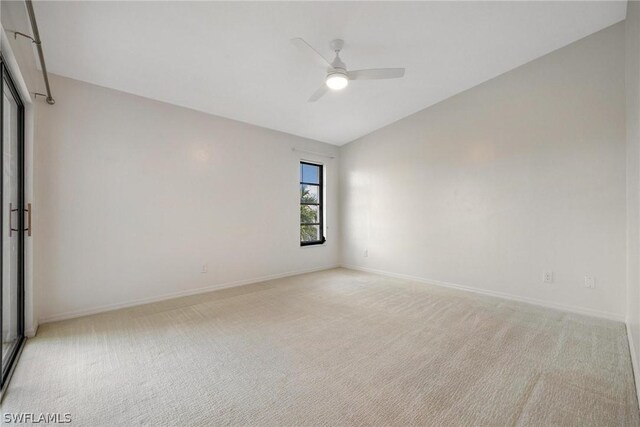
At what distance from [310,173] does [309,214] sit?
80 centimetres

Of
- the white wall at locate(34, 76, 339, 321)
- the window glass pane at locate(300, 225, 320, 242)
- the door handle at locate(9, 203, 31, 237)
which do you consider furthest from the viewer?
the window glass pane at locate(300, 225, 320, 242)

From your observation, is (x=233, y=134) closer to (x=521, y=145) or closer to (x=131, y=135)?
(x=131, y=135)

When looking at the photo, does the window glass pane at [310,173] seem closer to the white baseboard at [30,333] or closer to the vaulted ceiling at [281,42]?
the vaulted ceiling at [281,42]

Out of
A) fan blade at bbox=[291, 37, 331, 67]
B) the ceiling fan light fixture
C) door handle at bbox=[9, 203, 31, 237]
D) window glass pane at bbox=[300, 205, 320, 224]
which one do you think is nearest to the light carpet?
door handle at bbox=[9, 203, 31, 237]

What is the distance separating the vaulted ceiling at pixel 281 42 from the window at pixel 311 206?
1.72m

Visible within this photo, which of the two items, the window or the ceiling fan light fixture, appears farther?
the window

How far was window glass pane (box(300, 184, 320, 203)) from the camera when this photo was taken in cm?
528

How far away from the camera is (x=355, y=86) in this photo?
12.0ft

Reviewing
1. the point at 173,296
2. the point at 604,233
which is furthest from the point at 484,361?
the point at 173,296

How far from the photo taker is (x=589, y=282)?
3064mm

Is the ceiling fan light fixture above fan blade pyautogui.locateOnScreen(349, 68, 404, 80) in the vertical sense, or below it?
below

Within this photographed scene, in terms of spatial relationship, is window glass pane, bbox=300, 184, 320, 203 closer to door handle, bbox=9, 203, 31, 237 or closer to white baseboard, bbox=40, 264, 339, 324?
white baseboard, bbox=40, 264, 339, 324

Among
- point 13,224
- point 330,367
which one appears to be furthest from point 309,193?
point 13,224

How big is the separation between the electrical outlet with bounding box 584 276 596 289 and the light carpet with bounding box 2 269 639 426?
37cm
